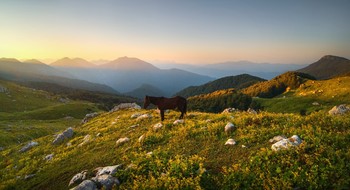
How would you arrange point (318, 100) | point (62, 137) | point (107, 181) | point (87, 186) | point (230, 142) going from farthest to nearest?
1. point (318, 100)
2. point (62, 137)
3. point (230, 142)
4. point (107, 181)
5. point (87, 186)

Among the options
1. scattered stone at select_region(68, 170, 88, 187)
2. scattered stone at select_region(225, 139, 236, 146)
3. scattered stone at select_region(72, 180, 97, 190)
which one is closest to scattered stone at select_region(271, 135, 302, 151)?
scattered stone at select_region(225, 139, 236, 146)

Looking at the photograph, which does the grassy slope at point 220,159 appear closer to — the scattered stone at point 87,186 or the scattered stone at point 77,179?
the scattered stone at point 77,179

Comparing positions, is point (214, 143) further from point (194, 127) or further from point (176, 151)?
point (194, 127)

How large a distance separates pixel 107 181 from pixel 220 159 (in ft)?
16.8

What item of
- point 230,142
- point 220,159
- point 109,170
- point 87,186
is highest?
point 230,142

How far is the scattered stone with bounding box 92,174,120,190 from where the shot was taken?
35.5ft

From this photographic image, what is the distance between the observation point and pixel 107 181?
10938 mm

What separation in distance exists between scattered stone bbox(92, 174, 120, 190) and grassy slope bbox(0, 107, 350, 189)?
375 millimetres

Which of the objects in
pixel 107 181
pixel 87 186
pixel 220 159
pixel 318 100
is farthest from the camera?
pixel 318 100

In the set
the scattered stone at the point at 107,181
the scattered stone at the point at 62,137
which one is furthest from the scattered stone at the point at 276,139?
the scattered stone at the point at 62,137

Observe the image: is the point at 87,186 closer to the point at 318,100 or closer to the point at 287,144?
the point at 287,144

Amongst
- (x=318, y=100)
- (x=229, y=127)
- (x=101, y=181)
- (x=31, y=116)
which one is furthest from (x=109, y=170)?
(x=318, y=100)

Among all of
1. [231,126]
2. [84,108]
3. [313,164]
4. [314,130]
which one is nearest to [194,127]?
[231,126]

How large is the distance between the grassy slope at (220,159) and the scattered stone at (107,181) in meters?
0.38
